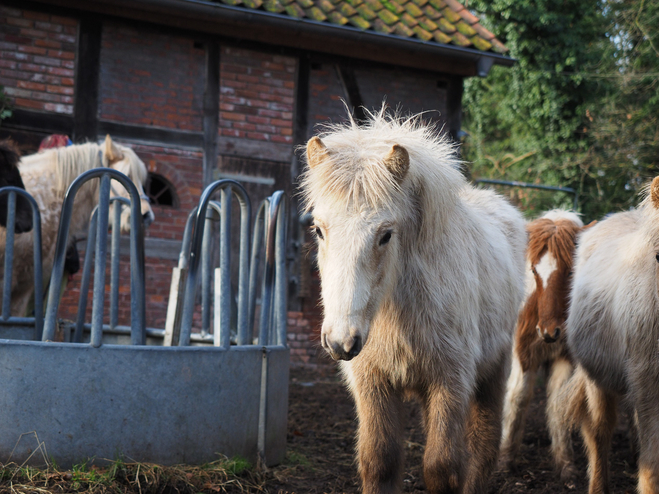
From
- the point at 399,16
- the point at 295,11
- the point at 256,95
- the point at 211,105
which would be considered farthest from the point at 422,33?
the point at 211,105

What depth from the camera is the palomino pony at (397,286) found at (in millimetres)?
2523

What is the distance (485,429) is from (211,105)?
5.91 m

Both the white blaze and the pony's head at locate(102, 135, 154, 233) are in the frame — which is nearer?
the white blaze

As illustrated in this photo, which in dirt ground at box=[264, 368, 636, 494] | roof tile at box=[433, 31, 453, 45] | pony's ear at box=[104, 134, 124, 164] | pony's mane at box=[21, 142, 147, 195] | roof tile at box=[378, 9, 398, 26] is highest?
roof tile at box=[378, 9, 398, 26]

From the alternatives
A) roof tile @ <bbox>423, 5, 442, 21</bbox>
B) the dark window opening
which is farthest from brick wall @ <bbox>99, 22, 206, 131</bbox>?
roof tile @ <bbox>423, 5, 442, 21</bbox>

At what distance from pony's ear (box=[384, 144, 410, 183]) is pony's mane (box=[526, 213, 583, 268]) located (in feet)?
9.49

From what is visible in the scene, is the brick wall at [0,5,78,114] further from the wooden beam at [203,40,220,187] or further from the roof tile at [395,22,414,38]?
the roof tile at [395,22,414,38]

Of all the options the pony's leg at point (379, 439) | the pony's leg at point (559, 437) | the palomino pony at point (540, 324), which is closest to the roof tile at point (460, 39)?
the palomino pony at point (540, 324)

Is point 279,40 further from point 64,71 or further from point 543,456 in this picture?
point 543,456

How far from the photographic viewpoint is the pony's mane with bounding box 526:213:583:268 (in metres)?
5.18

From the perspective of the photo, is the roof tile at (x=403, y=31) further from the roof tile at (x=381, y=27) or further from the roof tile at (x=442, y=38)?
the roof tile at (x=442, y=38)

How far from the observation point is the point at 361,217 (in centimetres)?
256

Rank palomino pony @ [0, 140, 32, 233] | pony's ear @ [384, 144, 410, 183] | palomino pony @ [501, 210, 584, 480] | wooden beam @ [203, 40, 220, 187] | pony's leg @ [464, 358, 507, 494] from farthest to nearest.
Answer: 1. wooden beam @ [203, 40, 220, 187]
2. palomino pony @ [0, 140, 32, 233]
3. palomino pony @ [501, 210, 584, 480]
4. pony's leg @ [464, 358, 507, 494]
5. pony's ear @ [384, 144, 410, 183]

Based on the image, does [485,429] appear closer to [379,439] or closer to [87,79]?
[379,439]
